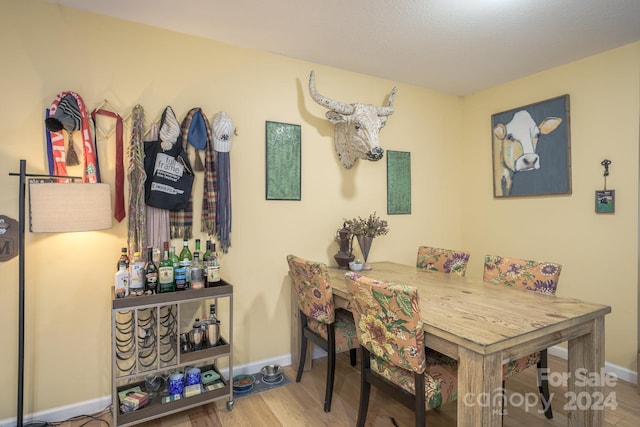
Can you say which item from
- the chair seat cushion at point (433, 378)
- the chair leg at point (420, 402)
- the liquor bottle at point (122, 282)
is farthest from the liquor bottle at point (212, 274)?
the chair leg at point (420, 402)

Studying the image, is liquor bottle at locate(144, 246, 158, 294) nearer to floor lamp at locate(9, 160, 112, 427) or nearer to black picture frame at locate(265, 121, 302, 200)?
floor lamp at locate(9, 160, 112, 427)

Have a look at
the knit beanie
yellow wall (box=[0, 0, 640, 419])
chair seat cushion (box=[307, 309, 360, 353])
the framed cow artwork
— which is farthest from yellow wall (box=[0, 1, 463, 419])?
the framed cow artwork

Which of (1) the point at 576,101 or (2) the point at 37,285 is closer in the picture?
(2) the point at 37,285

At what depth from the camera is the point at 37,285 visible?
2.01 m

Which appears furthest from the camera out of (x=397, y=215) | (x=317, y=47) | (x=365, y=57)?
(x=397, y=215)

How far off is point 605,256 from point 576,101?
1313mm

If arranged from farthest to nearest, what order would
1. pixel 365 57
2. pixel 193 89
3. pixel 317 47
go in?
1. pixel 365 57
2. pixel 317 47
3. pixel 193 89

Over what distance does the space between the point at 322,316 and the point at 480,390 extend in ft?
3.50

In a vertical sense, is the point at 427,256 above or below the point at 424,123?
below

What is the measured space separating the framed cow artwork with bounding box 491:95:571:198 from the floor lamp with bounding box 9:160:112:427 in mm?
3427

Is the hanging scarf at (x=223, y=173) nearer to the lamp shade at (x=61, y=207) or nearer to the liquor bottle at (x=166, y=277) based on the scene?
the liquor bottle at (x=166, y=277)

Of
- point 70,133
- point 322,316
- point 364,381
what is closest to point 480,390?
point 364,381

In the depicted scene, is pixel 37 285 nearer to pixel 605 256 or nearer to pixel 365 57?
pixel 365 57

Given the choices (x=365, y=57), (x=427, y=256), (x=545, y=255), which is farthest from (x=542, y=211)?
(x=365, y=57)
